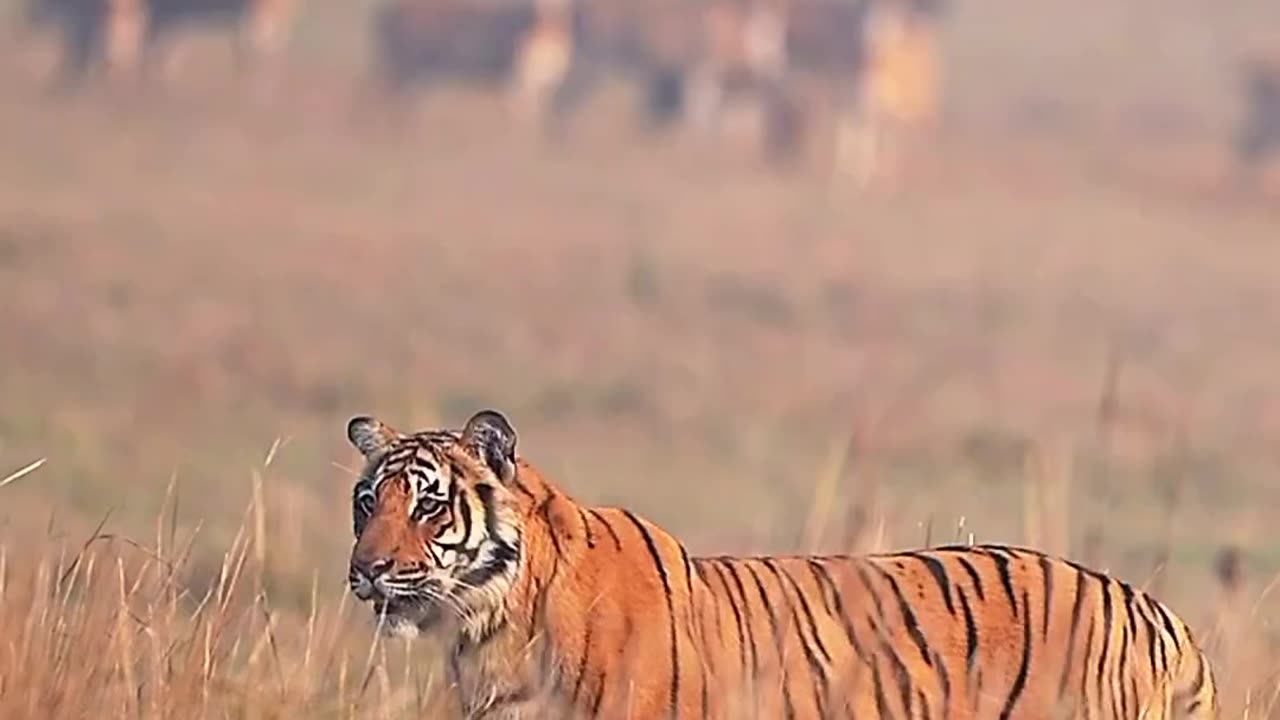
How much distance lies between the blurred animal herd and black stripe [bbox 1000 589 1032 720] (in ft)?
79.0

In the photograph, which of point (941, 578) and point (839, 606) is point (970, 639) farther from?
point (839, 606)

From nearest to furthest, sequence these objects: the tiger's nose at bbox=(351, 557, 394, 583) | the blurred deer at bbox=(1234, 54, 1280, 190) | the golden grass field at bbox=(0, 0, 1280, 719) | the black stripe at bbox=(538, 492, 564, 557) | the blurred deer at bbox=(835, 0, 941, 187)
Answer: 1. the tiger's nose at bbox=(351, 557, 394, 583)
2. the black stripe at bbox=(538, 492, 564, 557)
3. the golden grass field at bbox=(0, 0, 1280, 719)
4. the blurred deer at bbox=(835, 0, 941, 187)
5. the blurred deer at bbox=(1234, 54, 1280, 190)

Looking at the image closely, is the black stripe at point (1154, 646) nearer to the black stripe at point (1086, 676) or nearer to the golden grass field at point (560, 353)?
the black stripe at point (1086, 676)

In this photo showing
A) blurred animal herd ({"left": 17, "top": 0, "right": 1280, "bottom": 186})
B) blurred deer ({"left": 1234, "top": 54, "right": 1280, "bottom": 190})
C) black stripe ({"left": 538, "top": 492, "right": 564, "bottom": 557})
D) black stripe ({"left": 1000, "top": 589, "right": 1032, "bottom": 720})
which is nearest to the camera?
black stripe ({"left": 538, "top": 492, "right": 564, "bottom": 557})

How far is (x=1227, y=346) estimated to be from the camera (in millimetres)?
22312

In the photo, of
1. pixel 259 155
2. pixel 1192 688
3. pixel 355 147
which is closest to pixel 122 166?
pixel 259 155

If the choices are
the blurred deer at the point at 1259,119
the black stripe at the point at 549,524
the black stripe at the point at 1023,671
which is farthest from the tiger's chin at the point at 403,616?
the blurred deer at the point at 1259,119

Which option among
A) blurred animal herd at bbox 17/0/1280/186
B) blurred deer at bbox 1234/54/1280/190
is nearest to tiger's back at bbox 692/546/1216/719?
blurred animal herd at bbox 17/0/1280/186

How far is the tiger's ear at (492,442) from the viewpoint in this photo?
557cm

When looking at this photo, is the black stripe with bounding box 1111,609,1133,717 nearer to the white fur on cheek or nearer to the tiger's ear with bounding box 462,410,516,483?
the tiger's ear with bounding box 462,410,516,483

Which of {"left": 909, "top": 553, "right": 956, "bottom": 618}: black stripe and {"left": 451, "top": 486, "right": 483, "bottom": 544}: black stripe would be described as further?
{"left": 909, "top": 553, "right": 956, "bottom": 618}: black stripe

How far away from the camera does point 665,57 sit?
34719 millimetres

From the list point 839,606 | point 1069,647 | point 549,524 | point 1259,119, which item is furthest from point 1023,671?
point 1259,119

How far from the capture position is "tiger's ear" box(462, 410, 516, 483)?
5574mm
